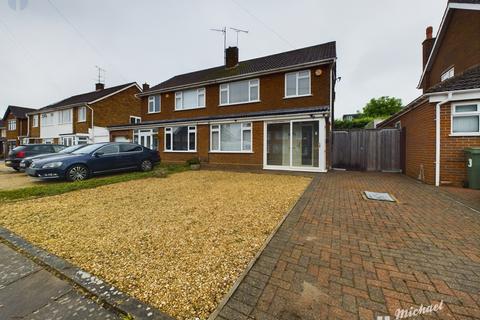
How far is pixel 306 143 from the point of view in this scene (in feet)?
35.1

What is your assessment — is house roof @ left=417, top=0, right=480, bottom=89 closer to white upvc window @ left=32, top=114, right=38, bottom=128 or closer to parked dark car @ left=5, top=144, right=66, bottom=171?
parked dark car @ left=5, top=144, right=66, bottom=171

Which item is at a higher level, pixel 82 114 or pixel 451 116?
pixel 82 114

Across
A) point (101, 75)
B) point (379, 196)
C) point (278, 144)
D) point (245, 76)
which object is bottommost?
point (379, 196)

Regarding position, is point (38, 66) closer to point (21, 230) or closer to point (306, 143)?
point (21, 230)

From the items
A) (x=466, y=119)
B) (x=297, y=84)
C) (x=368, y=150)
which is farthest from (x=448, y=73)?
(x=297, y=84)

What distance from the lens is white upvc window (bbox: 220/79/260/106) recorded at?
45.0 ft

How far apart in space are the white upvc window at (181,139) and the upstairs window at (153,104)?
4210 mm

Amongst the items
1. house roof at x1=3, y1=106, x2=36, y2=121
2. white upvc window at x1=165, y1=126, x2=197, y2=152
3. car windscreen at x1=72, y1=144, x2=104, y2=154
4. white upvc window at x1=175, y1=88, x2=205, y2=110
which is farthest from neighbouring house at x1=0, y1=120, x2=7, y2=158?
car windscreen at x1=72, y1=144, x2=104, y2=154

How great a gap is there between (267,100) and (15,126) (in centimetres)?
4052

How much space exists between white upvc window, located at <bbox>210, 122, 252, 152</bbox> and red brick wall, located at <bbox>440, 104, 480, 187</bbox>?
26.4 ft

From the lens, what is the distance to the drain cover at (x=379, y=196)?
5227 millimetres

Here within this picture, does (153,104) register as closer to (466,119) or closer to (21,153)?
(21,153)

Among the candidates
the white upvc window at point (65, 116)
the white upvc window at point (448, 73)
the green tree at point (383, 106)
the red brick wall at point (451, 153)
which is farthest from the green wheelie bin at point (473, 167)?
the green tree at point (383, 106)

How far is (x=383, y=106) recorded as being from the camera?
4131 centimetres
